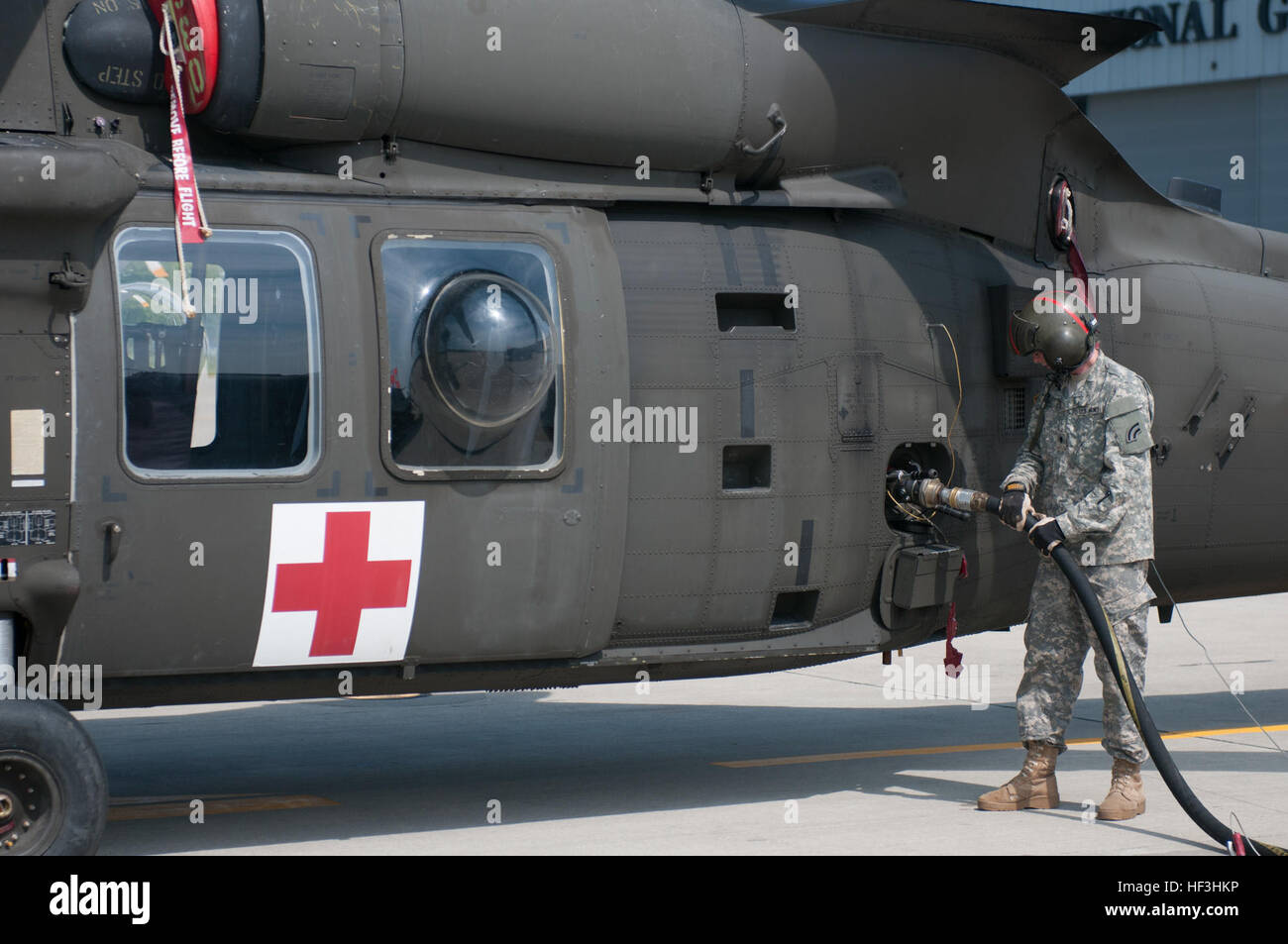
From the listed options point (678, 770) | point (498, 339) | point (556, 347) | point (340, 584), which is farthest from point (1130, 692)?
point (340, 584)

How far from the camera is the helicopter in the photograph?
5672mm

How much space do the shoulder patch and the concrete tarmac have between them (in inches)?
65.4

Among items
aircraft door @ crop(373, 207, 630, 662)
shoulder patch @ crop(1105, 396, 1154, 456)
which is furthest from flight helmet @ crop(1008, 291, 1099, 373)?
aircraft door @ crop(373, 207, 630, 662)

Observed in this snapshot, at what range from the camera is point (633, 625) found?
6.57m

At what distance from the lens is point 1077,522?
671 centimetres

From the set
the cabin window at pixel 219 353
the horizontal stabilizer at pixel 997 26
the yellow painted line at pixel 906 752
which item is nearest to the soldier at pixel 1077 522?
the horizontal stabilizer at pixel 997 26

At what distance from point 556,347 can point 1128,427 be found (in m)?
2.57

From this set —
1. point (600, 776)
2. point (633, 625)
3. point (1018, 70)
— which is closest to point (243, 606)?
point (633, 625)

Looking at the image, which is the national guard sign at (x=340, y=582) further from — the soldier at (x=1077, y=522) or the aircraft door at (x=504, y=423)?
the soldier at (x=1077, y=522)

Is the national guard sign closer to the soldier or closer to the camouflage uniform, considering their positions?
the soldier

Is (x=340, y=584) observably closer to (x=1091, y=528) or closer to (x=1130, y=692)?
(x=1091, y=528)

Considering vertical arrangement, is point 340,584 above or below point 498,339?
below

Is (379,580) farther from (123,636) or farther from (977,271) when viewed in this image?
(977,271)

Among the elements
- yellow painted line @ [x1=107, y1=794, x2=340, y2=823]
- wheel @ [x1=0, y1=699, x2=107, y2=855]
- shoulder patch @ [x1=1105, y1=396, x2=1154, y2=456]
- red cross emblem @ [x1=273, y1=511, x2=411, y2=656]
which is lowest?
yellow painted line @ [x1=107, y1=794, x2=340, y2=823]
